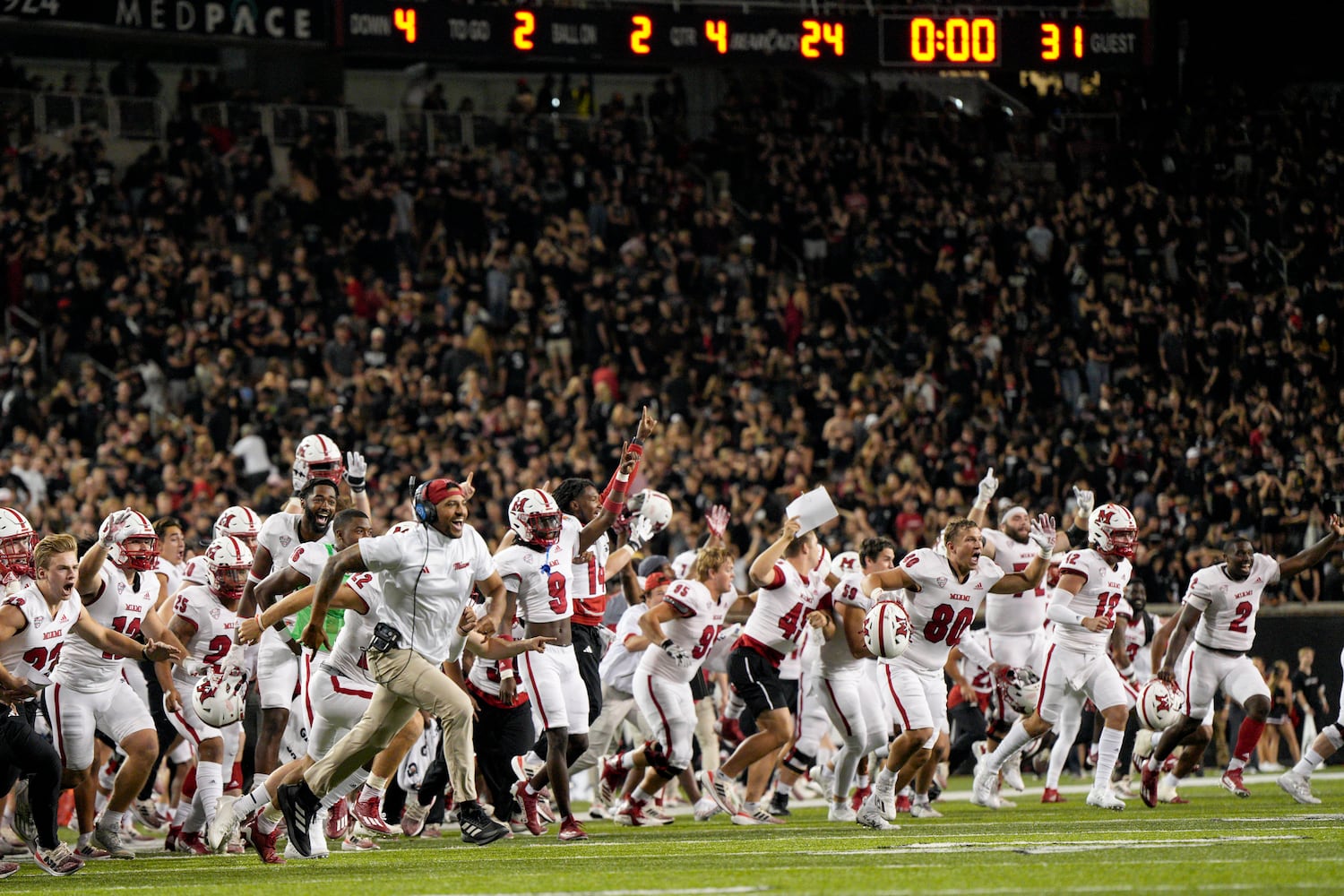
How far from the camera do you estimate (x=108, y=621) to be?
38.0 feet

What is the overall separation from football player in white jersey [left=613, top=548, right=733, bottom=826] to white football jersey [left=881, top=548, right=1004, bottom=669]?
1.33 m

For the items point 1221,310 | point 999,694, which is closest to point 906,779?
point 999,694

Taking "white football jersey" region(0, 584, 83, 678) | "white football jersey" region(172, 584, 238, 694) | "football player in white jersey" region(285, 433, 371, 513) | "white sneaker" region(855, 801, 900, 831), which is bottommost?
"white sneaker" region(855, 801, 900, 831)

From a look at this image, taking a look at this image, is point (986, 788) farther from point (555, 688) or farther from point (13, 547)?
point (13, 547)

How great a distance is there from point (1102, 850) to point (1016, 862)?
2.56ft

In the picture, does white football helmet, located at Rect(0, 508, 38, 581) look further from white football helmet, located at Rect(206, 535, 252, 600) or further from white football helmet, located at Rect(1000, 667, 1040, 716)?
white football helmet, located at Rect(1000, 667, 1040, 716)

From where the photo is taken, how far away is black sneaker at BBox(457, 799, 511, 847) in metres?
11.1

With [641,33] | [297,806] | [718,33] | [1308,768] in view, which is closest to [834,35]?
[718,33]

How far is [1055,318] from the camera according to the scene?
1059 inches

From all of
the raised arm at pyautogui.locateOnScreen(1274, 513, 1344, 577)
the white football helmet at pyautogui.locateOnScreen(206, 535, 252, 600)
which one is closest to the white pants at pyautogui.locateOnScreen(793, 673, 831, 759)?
the raised arm at pyautogui.locateOnScreen(1274, 513, 1344, 577)

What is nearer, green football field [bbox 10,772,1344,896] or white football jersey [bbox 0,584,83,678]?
green football field [bbox 10,772,1344,896]

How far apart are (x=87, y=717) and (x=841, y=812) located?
5.08m

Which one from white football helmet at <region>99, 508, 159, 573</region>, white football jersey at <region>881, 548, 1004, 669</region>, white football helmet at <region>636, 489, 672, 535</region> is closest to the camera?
white football helmet at <region>99, 508, 159, 573</region>

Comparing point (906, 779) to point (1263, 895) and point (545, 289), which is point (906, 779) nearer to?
point (1263, 895)
